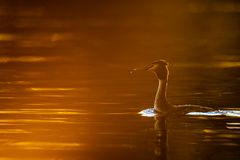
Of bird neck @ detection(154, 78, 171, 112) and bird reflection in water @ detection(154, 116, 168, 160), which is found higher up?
bird neck @ detection(154, 78, 171, 112)

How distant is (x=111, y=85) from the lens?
28.6 metres

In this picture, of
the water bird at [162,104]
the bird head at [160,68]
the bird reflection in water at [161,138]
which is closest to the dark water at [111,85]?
the bird reflection in water at [161,138]

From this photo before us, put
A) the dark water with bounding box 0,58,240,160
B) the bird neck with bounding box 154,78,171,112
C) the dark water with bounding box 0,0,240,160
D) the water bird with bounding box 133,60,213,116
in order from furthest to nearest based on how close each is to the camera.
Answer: the bird neck with bounding box 154,78,171,112 < the water bird with bounding box 133,60,213,116 < the dark water with bounding box 0,0,240,160 < the dark water with bounding box 0,58,240,160

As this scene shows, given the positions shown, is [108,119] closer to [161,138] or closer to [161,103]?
[161,103]

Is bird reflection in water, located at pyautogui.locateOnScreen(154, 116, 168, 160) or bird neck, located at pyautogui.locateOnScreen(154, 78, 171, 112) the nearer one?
bird reflection in water, located at pyautogui.locateOnScreen(154, 116, 168, 160)

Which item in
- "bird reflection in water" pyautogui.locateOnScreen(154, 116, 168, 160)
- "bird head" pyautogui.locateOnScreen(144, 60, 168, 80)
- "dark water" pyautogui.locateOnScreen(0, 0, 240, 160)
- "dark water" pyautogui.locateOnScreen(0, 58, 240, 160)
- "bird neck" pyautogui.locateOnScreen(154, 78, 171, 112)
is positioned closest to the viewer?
"bird reflection in water" pyautogui.locateOnScreen(154, 116, 168, 160)

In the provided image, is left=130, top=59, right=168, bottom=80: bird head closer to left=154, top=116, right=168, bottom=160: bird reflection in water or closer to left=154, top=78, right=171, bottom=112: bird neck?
left=154, top=78, right=171, bottom=112: bird neck

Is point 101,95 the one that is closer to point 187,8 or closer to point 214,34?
point 214,34

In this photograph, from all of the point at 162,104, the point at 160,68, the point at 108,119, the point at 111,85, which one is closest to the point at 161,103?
the point at 162,104

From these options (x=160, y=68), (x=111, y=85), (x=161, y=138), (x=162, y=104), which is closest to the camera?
(x=161, y=138)

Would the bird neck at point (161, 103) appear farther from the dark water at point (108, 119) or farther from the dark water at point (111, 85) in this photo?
the dark water at point (108, 119)

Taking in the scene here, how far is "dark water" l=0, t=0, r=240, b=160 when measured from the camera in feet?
63.7

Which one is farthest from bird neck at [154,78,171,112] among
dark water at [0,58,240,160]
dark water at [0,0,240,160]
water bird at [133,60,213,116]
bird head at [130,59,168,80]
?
dark water at [0,58,240,160]

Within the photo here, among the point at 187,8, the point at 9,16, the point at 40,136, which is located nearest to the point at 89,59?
the point at 40,136
